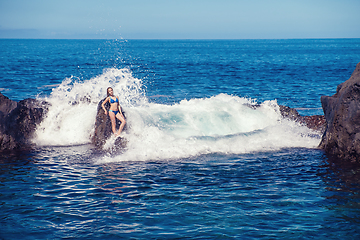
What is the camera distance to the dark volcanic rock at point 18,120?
14234mm

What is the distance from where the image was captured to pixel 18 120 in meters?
15.2

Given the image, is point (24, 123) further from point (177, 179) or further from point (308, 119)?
point (308, 119)

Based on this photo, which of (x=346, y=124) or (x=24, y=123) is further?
(x=24, y=123)

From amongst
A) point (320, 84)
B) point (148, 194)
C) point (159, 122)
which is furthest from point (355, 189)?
point (320, 84)

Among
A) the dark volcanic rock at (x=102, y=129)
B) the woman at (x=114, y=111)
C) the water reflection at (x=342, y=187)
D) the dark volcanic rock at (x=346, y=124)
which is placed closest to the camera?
the water reflection at (x=342, y=187)

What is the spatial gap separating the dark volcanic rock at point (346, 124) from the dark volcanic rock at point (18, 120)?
42.8 ft

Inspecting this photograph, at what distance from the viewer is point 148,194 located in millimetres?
9523

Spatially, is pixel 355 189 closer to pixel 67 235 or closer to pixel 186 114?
pixel 67 235

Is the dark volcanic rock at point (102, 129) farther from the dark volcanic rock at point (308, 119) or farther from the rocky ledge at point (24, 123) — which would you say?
the dark volcanic rock at point (308, 119)

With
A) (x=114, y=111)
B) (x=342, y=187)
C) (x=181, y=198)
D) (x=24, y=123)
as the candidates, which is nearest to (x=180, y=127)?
(x=114, y=111)

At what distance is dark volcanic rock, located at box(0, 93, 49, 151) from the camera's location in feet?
46.7

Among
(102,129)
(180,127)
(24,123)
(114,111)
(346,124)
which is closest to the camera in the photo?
(346,124)

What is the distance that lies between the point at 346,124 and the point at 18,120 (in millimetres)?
13954

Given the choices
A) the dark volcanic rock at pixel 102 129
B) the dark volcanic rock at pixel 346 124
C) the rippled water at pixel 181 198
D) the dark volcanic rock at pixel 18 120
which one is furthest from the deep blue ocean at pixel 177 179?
the dark volcanic rock at pixel 346 124
